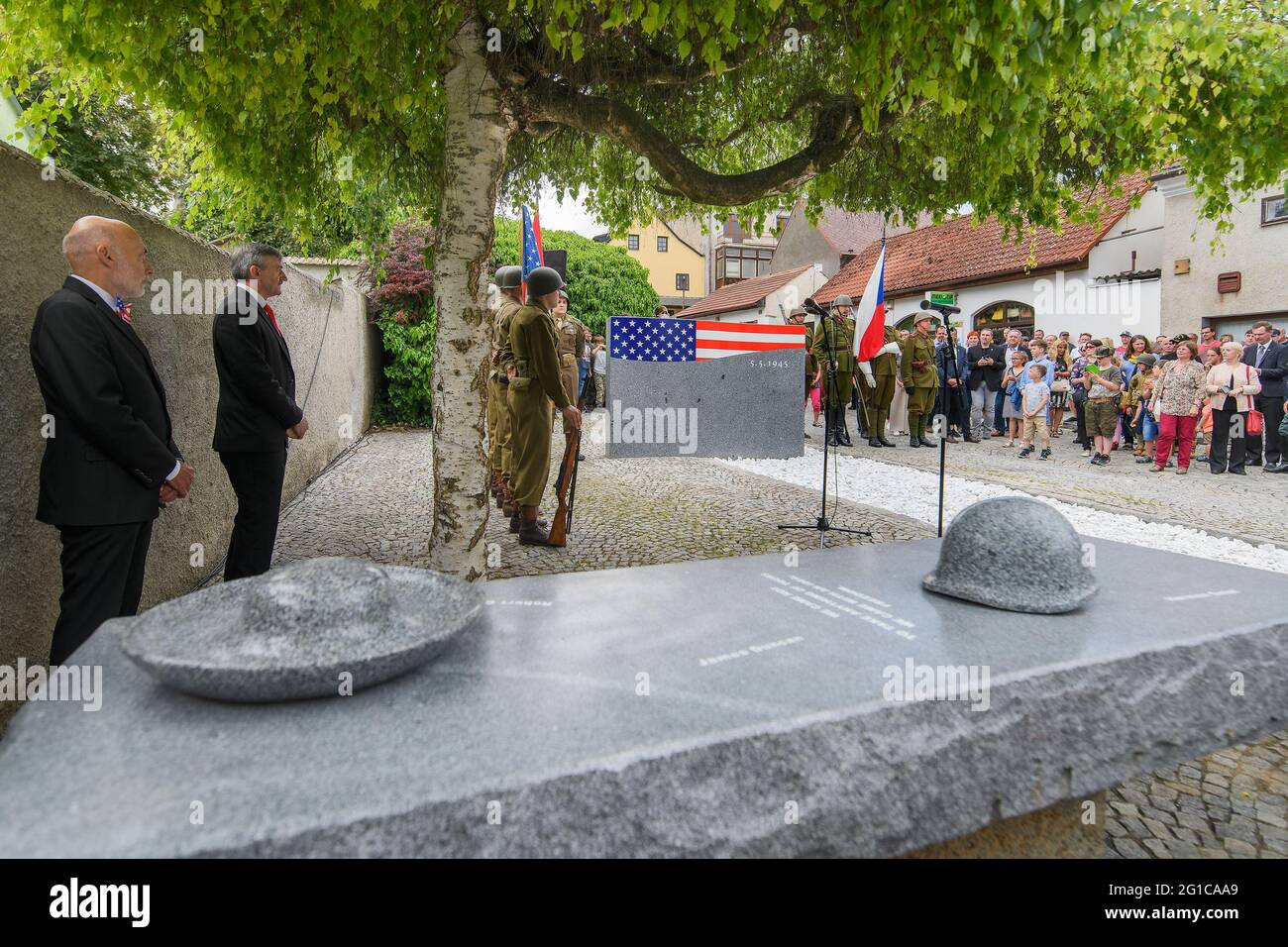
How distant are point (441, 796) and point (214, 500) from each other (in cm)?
521

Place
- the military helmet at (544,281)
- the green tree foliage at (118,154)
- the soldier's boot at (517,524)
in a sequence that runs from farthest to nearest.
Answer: the green tree foliage at (118,154) < the soldier's boot at (517,524) < the military helmet at (544,281)

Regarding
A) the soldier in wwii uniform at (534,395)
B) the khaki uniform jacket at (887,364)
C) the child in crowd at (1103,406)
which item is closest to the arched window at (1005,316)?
the khaki uniform jacket at (887,364)

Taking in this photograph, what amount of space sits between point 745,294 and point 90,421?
36.3 metres

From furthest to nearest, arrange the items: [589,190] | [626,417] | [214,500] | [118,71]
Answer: [626,417] < [589,190] < [214,500] < [118,71]

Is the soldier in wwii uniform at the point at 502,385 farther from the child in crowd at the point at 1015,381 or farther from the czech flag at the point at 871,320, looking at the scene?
the child in crowd at the point at 1015,381

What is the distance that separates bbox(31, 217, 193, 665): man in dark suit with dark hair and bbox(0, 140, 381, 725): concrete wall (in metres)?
0.22

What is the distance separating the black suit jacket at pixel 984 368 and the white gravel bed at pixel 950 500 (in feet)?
14.6

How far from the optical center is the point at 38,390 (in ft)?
11.3

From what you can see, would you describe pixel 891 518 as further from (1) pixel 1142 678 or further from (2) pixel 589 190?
(1) pixel 1142 678

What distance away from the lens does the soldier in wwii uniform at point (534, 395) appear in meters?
6.30

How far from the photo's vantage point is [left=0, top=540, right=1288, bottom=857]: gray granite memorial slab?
145cm

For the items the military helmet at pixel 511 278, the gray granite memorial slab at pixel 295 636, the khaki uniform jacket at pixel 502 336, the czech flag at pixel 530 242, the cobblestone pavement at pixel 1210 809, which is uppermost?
the czech flag at pixel 530 242

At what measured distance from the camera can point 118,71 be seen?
177 inches
